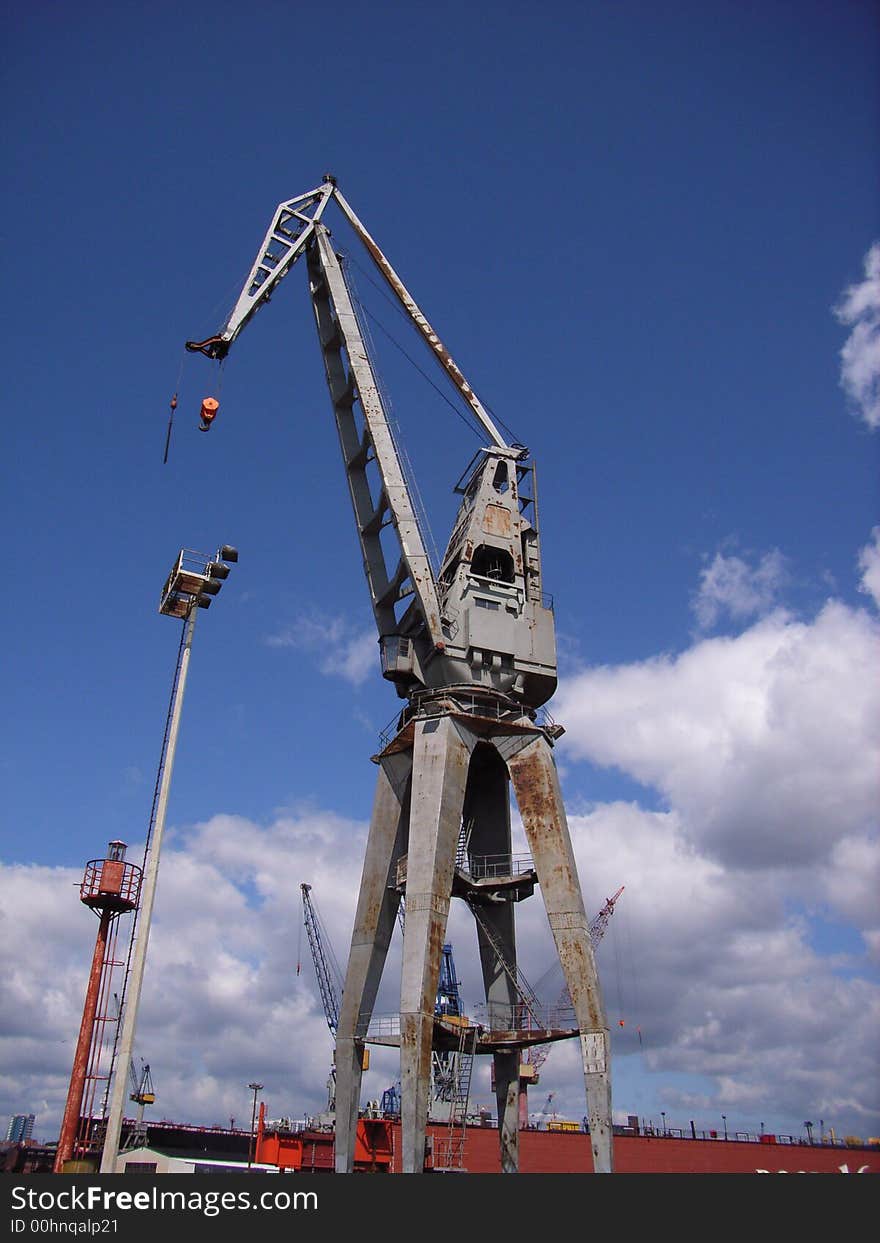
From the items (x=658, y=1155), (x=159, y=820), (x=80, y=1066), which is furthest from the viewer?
(x=658, y=1155)

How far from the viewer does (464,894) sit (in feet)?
110

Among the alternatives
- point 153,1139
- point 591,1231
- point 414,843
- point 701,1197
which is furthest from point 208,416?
point 153,1139

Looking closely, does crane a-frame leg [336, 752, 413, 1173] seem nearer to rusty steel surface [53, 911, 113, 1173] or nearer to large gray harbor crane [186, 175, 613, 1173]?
large gray harbor crane [186, 175, 613, 1173]

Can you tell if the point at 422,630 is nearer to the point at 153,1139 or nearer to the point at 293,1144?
the point at 293,1144

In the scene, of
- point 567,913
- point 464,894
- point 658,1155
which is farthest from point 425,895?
point 658,1155

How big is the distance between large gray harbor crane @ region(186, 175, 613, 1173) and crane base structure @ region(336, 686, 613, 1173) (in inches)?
2.1

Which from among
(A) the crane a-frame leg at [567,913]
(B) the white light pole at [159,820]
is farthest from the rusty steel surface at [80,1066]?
(A) the crane a-frame leg at [567,913]

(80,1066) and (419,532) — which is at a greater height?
(419,532)

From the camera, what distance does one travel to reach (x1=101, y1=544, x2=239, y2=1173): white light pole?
23438mm

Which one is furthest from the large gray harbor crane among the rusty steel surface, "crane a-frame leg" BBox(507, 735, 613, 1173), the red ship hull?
the red ship hull

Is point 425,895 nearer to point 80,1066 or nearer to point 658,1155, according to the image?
point 80,1066

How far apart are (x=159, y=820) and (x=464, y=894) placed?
38.8 ft

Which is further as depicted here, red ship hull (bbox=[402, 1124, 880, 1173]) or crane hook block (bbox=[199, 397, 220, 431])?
red ship hull (bbox=[402, 1124, 880, 1173])

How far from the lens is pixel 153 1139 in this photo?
2164 inches
